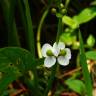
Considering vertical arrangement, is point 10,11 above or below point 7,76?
above

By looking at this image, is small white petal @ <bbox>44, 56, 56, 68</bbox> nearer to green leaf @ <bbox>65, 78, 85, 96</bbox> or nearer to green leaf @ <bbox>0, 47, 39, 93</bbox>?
green leaf @ <bbox>0, 47, 39, 93</bbox>

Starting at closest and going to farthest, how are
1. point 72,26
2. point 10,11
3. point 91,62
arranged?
point 10,11 < point 91,62 < point 72,26

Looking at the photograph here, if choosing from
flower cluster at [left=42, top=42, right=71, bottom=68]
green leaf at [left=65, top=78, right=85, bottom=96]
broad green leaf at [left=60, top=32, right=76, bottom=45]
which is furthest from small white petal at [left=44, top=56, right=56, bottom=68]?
broad green leaf at [left=60, top=32, right=76, bottom=45]

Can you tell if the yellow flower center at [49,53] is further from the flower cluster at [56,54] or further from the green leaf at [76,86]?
the green leaf at [76,86]

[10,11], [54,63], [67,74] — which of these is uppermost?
[10,11]

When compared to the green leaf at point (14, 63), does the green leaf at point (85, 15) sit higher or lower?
higher

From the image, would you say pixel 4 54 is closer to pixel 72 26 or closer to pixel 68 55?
pixel 68 55

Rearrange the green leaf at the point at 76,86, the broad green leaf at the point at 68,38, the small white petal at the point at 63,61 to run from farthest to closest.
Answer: the broad green leaf at the point at 68,38 < the green leaf at the point at 76,86 < the small white petal at the point at 63,61

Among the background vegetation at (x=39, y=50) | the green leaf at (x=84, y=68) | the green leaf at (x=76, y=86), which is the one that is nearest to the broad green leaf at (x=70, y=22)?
the background vegetation at (x=39, y=50)

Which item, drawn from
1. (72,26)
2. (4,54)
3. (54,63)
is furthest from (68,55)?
(72,26)
